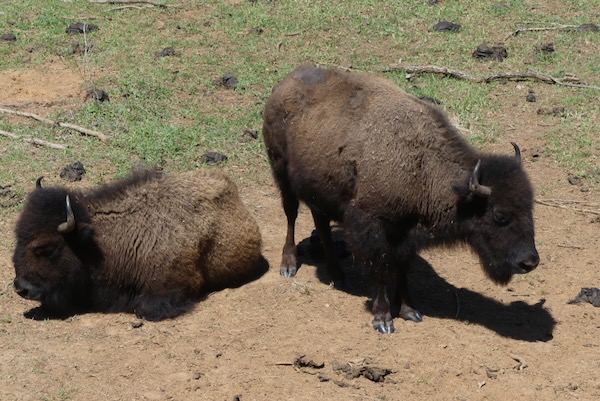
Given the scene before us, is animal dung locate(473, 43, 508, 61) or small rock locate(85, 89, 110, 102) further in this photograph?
animal dung locate(473, 43, 508, 61)

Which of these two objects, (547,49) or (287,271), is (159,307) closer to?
(287,271)

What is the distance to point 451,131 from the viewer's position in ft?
24.4

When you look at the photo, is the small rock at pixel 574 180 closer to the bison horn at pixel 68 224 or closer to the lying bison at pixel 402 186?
the lying bison at pixel 402 186

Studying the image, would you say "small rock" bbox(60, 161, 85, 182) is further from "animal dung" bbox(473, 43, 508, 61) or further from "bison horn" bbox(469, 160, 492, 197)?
"animal dung" bbox(473, 43, 508, 61)

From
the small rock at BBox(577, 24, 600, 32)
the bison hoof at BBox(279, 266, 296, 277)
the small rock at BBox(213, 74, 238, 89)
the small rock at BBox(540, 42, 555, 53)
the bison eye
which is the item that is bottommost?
the bison hoof at BBox(279, 266, 296, 277)

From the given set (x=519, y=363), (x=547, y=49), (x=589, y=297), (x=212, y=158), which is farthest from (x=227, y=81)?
(x=519, y=363)

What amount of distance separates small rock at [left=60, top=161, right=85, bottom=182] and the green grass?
15 centimetres

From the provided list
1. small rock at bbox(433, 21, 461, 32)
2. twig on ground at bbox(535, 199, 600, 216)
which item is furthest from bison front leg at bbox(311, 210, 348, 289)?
small rock at bbox(433, 21, 461, 32)

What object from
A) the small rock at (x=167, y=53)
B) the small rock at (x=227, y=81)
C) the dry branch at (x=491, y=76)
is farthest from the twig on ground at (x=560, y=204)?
the small rock at (x=167, y=53)

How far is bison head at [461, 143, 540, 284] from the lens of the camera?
709 cm

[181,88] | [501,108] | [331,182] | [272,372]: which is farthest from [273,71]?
[272,372]

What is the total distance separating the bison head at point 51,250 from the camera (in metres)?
7.42

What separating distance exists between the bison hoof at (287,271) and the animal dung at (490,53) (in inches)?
227

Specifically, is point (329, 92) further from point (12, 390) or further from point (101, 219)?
point (12, 390)
